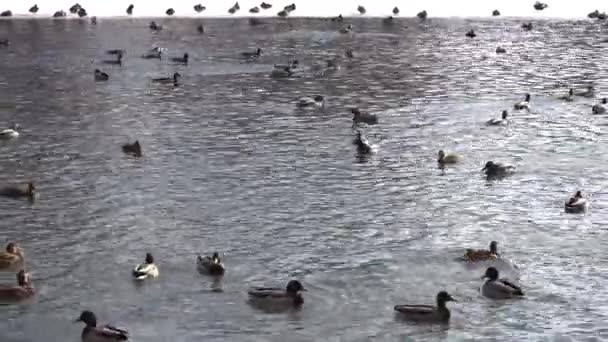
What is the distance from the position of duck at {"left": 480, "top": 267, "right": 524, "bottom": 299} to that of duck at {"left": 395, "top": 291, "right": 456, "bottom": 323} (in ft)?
4.22

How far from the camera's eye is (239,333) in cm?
1969

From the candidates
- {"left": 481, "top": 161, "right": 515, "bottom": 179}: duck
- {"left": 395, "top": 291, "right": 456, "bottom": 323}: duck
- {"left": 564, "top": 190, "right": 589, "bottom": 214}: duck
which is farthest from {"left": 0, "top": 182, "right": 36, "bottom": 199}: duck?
{"left": 564, "top": 190, "right": 589, "bottom": 214}: duck

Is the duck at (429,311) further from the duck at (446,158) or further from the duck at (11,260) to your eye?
the duck at (446,158)

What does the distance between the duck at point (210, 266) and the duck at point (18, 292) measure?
143 inches

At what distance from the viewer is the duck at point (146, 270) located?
73.0 feet

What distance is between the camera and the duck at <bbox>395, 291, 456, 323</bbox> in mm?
20422

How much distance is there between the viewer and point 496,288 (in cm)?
2169

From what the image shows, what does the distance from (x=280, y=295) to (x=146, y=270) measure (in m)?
3.28

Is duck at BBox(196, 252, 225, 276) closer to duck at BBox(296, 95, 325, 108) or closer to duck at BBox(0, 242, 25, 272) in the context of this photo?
duck at BBox(0, 242, 25, 272)

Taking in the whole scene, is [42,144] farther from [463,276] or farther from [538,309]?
[538,309]

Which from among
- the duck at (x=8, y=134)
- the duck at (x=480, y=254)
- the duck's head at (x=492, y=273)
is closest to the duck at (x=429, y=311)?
the duck's head at (x=492, y=273)

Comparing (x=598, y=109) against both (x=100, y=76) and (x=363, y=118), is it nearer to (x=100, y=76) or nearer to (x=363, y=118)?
(x=363, y=118)

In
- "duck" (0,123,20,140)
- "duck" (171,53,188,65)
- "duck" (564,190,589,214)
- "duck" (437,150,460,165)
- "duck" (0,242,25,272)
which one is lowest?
"duck" (0,242,25,272)

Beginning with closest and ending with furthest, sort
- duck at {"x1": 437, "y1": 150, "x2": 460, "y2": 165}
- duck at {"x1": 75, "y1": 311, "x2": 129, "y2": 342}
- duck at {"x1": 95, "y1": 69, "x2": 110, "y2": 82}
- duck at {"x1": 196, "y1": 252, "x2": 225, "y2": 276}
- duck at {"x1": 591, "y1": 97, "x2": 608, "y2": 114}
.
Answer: duck at {"x1": 75, "y1": 311, "x2": 129, "y2": 342} < duck at {"x1": 196, "y1": 252, "x2": 225, "y2": 276} < duck at {"x1": 437, "y1": 150, "x2": 460, "y2": 165} < duck at {"x1": 591, "y1": 97, "x2": 608, "y2": 114} < duck at {"x1": 95, "y1": 69, "x2": 110, "y2": 82}
